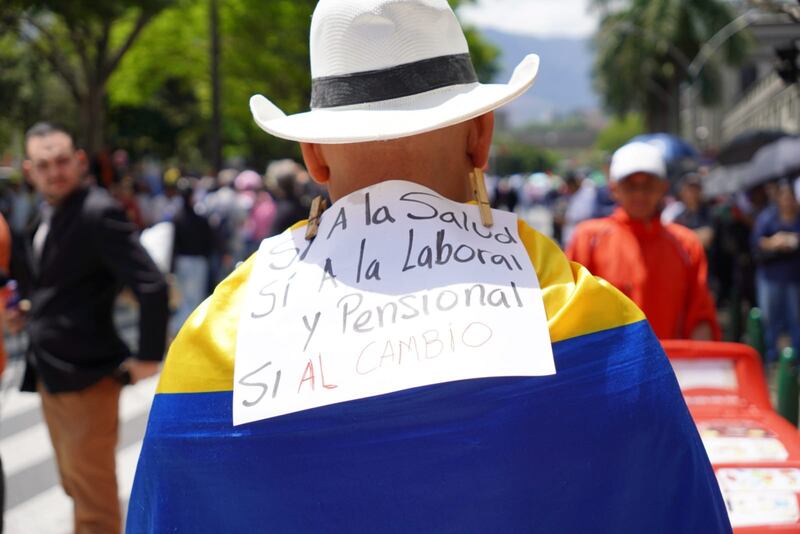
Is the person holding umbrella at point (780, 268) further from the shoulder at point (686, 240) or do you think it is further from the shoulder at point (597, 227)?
the shoulder at point (597, 227)

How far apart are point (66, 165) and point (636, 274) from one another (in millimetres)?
2575

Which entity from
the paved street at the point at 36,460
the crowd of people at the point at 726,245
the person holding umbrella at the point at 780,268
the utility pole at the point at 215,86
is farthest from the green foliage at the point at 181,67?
the person holding umbrella at the point at 780,268

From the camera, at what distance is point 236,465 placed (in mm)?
1623

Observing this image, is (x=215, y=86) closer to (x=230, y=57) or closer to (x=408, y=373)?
(x=230, y=57)

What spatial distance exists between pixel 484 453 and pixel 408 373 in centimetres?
16

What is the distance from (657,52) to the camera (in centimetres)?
4069

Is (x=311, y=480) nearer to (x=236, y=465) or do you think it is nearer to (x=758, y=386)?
(x=236, y=465)

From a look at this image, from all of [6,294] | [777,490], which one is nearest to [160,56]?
[6,294]

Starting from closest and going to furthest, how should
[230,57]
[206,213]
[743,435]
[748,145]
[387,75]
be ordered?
[387,75], [743,435], [206,213], [748,145], [230,57]

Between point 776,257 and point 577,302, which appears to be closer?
point 577,302

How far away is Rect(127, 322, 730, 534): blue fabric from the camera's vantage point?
1.58 meters

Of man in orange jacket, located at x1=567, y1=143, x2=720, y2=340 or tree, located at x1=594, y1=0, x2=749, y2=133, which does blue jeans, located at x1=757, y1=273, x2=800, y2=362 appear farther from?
tree, located at x1=594, y1=0, x2=749, y2=133

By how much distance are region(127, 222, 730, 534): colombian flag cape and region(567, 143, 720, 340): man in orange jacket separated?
3.39 metres

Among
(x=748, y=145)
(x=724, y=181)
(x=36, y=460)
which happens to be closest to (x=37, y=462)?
(x=36, y=460)
